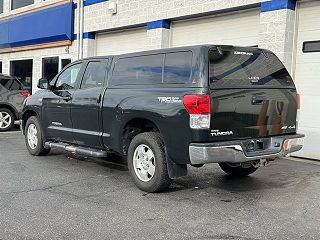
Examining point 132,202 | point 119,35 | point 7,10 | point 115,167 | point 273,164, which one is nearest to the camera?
point 132,202

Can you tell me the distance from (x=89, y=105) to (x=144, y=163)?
4.84 ft

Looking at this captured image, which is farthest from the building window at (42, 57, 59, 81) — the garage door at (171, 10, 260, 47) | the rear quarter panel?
the rear quarter panel

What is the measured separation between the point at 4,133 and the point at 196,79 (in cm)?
866

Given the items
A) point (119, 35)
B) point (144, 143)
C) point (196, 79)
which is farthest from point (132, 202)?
point (119, 35)

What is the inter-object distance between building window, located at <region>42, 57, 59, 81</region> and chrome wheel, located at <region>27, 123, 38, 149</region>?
8488 millimetres

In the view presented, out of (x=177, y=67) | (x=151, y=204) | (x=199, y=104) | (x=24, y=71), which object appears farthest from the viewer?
(x=24, y=71)

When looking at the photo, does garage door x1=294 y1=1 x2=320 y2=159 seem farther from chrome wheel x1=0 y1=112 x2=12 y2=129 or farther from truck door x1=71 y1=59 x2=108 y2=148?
chrome wheel x1=0 y1=112 x2=12 y2=129

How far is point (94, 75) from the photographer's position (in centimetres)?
710

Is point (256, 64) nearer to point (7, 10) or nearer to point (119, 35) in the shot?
point (119, 35)

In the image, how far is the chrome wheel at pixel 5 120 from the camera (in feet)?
42.1

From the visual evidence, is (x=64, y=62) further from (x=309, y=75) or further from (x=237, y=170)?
(x=237, y=170)

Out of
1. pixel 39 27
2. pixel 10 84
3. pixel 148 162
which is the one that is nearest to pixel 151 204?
pixel 148 162

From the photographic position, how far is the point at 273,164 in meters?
8.36

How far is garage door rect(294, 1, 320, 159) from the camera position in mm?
8836
